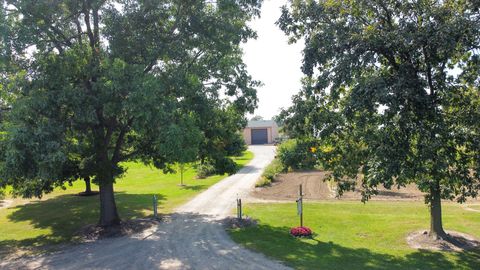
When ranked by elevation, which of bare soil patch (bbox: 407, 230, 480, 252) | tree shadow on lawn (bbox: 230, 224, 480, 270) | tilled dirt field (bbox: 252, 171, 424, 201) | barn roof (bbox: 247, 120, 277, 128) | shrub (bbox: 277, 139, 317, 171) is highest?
barn roof (bbox: 247, 120, 277, 128)

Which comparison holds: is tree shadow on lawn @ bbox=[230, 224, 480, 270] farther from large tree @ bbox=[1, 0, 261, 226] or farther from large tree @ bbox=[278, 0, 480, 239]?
large tree @ bbox=[1, 0, 261, 226]

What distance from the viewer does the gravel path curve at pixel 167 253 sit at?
1282 cm

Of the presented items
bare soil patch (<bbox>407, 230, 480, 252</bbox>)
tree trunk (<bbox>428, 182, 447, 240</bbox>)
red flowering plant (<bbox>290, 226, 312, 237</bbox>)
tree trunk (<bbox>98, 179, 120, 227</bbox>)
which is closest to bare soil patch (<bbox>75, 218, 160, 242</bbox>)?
tree trunk (<bbox>98, 179, 120, 227</bbox>)

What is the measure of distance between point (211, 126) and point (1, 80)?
861 centimetres

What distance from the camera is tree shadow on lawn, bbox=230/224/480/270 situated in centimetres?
1240

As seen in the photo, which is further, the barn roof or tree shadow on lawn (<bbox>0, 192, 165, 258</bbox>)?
the barn roof

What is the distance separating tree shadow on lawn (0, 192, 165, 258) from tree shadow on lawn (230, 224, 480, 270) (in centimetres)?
849

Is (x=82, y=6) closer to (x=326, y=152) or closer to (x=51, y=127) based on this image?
(x=51, y=127)

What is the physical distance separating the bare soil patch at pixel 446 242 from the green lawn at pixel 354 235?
1.36 ft

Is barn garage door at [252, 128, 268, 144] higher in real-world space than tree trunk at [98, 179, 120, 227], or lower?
higher

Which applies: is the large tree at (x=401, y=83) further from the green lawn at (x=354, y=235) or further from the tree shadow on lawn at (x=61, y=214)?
the tree shadow on lawn at (x=61, y=214)

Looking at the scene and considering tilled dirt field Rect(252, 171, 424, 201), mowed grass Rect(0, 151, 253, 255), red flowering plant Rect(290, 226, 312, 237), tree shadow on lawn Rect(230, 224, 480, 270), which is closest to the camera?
tree shadow on lawn Rect(230, 224, 480, 270)

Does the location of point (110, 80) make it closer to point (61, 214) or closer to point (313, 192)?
point (61, 214)

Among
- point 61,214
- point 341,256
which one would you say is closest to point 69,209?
point 61,214
